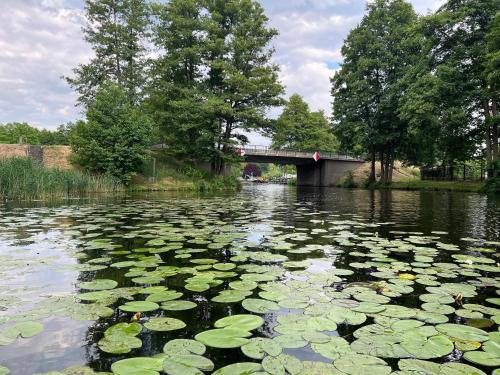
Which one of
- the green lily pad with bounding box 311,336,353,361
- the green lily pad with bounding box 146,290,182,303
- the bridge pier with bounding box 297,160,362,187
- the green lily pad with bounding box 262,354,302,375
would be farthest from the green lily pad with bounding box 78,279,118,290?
the bridge pier with bounding box 297,160,362,187

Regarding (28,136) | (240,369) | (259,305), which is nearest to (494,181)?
(259,305)

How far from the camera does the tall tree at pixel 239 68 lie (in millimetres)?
25906

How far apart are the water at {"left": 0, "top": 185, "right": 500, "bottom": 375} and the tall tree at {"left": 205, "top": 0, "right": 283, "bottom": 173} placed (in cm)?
1817

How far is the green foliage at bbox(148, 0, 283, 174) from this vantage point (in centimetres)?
2578

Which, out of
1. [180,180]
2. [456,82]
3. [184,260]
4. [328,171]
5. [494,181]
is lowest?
[184,260]

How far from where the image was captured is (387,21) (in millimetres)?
28266

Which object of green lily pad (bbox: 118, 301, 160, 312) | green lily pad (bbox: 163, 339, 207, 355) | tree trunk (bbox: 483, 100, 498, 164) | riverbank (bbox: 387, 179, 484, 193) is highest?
tree trunk (bbox: 483, 100, 498, 164)

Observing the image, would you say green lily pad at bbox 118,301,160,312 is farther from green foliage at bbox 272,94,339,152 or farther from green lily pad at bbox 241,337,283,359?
green foliage at bbox 272,94,339,152

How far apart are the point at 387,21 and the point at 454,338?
103ft

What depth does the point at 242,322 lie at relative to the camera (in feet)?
8.39

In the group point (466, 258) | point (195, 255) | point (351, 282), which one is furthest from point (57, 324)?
point (466, 258)

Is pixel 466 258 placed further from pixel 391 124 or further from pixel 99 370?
pixel 391 124

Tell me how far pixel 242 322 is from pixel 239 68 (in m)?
26.6

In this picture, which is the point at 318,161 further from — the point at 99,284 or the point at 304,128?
the point at 99,284
